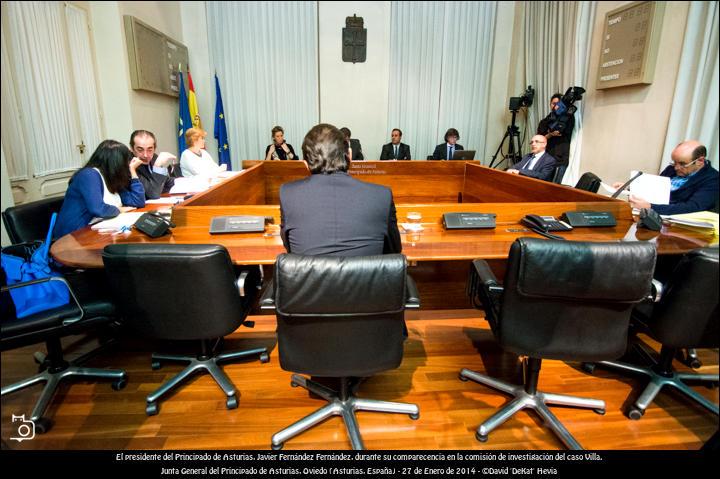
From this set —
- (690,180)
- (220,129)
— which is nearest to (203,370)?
(690,180)

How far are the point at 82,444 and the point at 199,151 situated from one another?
104 inches

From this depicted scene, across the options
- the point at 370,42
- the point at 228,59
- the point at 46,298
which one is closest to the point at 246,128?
the point at 228,59

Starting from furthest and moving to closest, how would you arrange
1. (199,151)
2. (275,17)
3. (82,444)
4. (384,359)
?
(275,17) → (199,151) → (82,444) → (384,359)

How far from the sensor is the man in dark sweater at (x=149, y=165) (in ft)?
8.27

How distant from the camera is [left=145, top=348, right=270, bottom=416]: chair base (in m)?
1.52

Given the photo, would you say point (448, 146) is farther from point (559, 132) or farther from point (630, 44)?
point (630, 44)

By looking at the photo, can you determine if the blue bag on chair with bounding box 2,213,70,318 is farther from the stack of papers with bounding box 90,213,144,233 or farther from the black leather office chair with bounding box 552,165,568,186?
the black leather office chair with bounding box 552,165,568,186

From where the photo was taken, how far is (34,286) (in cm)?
142

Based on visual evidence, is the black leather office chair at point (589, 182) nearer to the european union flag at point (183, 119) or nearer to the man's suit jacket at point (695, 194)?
the man's suit jacket at point (695, 194)

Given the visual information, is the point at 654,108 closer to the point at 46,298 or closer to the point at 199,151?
the point at 46,298

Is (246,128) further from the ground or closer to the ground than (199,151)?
further from the ground

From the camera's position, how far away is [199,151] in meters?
3.37

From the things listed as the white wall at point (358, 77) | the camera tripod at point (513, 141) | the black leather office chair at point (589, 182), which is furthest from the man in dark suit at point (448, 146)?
the black leather office chair at point (589, 182)

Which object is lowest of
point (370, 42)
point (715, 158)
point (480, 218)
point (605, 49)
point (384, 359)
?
point (384, 359)
